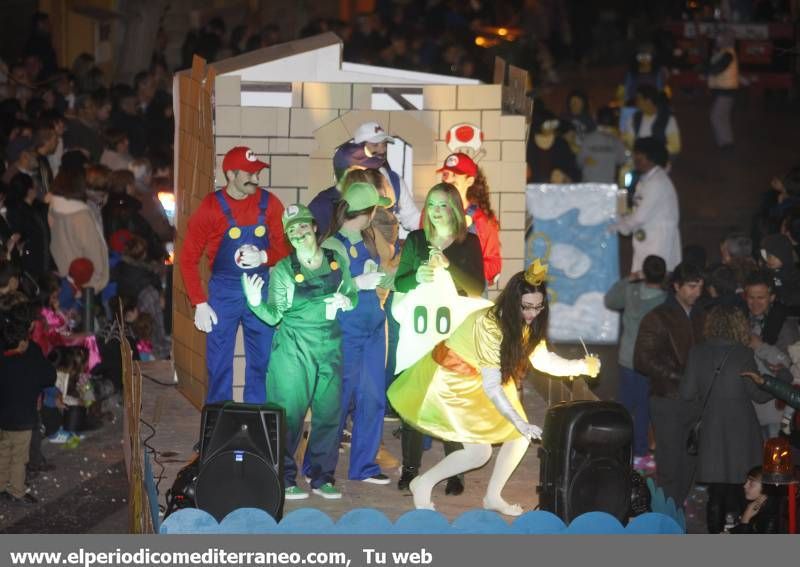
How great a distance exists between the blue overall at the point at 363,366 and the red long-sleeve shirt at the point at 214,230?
0.77 metres

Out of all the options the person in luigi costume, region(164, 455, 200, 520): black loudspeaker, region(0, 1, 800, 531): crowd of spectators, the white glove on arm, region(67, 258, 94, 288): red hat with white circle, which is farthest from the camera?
region(67, 258, 94, 288): red hat with white circle

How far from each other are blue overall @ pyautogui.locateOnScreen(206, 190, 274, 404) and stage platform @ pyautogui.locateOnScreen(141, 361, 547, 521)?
575 mm

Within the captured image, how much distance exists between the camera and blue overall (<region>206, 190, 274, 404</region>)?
411 inches

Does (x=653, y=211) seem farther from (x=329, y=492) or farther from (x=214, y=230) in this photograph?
(x=329, y=492)

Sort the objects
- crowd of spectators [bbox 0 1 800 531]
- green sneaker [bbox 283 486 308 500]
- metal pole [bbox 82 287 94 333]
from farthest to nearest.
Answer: metal pole [bbox 82 287 94 333] < crowd of spectators [bbox 0 1 800 531] < green sneaker [bbox 283 486 308 500]

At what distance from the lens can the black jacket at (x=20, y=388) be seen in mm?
10523

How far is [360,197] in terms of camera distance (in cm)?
973

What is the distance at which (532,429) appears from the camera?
8.95 meters

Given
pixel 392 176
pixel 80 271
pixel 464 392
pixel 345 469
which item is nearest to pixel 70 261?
pixel 80 271

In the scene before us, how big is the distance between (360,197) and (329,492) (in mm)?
1662

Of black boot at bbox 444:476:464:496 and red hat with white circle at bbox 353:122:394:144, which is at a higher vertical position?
red hat with white circle at bbox 353:122:394:144

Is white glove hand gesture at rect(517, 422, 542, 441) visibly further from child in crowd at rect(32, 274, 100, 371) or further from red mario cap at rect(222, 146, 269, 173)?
child in crowd at rect(32, 274, 100, 371)

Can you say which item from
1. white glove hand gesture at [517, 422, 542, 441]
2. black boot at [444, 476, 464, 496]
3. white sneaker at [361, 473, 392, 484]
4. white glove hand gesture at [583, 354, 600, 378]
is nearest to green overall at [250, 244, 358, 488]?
white sneaker at [361, 473, 392, 484]

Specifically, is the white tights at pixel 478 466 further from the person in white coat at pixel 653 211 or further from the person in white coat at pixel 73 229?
the person in white coat at pixel 653 211
